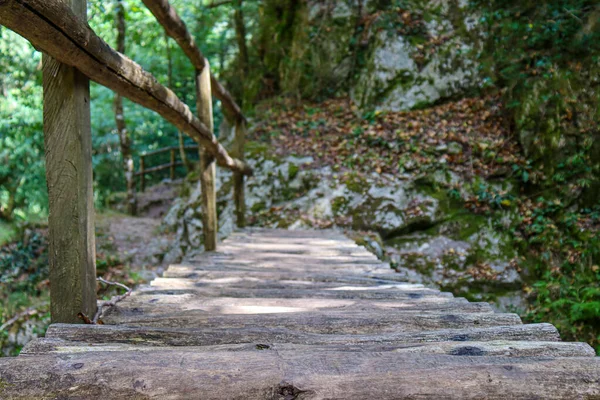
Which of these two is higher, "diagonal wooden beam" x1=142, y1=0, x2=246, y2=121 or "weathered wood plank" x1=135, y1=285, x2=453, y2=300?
"diagonal wooden beam" x1=142, y1=0, x2=246, y2=121

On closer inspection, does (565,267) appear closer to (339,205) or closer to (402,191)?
(402,191)

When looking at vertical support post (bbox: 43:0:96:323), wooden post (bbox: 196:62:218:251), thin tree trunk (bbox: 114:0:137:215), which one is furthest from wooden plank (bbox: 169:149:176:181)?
vertical support post (bbox: 43:0:96:323)

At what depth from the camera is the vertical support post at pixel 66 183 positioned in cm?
150

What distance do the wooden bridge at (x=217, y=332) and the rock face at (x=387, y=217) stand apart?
10.6 feet

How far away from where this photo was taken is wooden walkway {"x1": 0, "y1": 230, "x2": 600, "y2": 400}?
100cm

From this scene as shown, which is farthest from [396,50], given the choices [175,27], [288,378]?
[288,378]

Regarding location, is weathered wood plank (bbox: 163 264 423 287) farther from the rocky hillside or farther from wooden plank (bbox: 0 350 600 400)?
the rocky hillside

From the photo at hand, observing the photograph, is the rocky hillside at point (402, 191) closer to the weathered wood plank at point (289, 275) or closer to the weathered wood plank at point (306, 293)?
the weathered wood plank at point (289, 275)

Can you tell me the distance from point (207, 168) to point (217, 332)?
98.4 inches

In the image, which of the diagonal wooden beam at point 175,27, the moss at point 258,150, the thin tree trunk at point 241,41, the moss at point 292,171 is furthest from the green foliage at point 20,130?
the thin tree trunk at point 241,41

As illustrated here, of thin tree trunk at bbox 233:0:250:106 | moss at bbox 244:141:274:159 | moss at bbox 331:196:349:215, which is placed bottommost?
moss at bbox 331:196:349:215

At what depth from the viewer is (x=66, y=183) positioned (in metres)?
1.52

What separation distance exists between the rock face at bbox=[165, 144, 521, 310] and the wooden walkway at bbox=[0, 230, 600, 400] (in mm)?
3294

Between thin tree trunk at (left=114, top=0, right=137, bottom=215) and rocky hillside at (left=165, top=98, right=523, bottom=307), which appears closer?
rocky hillside at (left=165, top=98, right=523, bottom=307)
